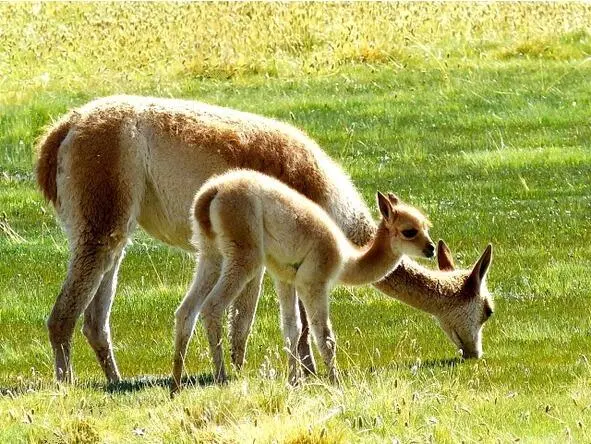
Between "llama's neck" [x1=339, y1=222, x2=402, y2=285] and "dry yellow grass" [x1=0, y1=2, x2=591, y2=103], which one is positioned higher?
"llama's neck" [x1=339, y1=222, x2=402, y2=285]

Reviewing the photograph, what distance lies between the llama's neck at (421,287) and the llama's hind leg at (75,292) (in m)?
1.94

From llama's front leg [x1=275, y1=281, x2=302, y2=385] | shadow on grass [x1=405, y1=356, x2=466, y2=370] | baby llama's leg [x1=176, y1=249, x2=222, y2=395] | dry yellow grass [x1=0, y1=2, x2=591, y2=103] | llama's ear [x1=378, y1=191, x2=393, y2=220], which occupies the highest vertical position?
llama's ear [x1=378, y1=191, x2=393, y2=220]

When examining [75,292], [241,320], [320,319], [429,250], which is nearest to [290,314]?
[320,319]

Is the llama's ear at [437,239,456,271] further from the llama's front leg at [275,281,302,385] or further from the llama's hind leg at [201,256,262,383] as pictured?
the llama's hind leg at [201,256,262,383]

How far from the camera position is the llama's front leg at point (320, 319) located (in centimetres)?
866

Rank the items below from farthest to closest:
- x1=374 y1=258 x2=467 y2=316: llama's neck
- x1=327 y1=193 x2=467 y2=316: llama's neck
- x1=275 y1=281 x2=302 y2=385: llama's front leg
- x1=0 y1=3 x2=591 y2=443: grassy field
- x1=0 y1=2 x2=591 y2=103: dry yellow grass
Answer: x1=0 y1=2 x2=591 y2=103: dry yellow grass, x1=374 y1=258 x2=467 y2=316: llama's neck, x1=327 y1=193 x2=467 y2=316: llama's neck, x1=275 y1=281 x2=302 y2=385: llama's front leg, x1=0 y1=3 x2=591 y2=443: grassy field

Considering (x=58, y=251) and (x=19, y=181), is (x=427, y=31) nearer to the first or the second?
(x=19, y=181)

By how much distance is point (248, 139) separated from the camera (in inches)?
380

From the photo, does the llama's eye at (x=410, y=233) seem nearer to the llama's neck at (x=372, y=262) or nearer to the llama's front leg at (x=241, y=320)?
the llama's neck at (x=372, y=262)

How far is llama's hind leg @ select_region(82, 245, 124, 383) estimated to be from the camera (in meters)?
9.96

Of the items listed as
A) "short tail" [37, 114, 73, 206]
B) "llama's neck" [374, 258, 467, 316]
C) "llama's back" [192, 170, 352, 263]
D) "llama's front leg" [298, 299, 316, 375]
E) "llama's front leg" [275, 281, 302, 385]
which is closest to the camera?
"llama's back" [192, 170, 352, 263]

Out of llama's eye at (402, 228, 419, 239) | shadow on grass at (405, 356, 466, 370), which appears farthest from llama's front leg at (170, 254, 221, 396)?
shadow on grass at (405, 356, 466, 370)

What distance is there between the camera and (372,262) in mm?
9172

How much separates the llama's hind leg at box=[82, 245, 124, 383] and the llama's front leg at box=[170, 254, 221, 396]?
48.6 inches
